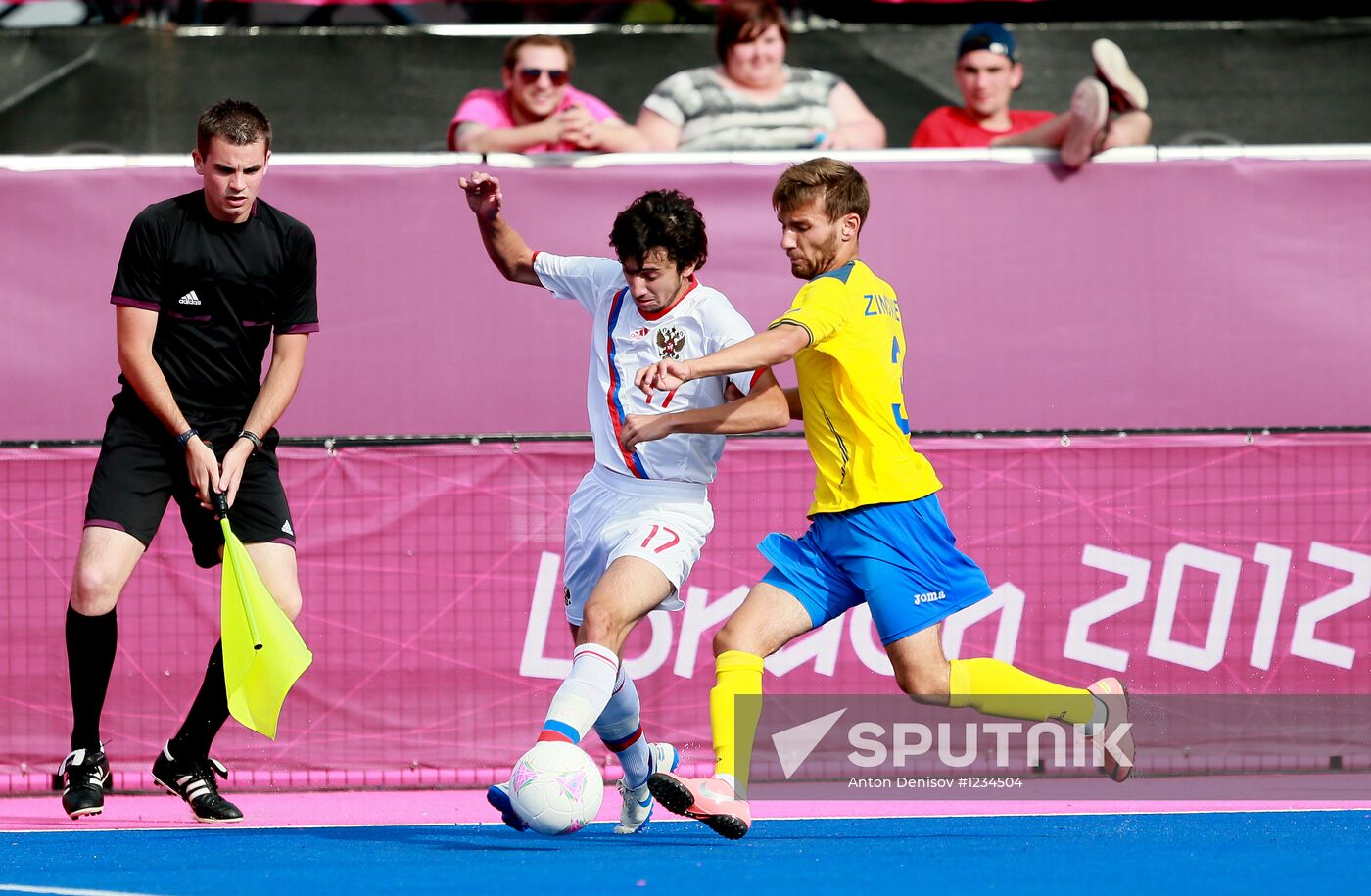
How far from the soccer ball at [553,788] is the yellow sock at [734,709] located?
1.44 feet

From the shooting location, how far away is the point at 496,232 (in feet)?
20.0

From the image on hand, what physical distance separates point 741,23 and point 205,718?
14.8 feet

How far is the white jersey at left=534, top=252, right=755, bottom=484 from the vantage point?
18.6 feet

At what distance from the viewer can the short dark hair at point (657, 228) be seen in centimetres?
551

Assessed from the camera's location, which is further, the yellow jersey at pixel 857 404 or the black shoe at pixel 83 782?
the black shoe at pixel 83 782

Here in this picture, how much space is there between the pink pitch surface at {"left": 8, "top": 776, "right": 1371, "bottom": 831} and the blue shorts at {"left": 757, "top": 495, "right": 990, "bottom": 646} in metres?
1.37

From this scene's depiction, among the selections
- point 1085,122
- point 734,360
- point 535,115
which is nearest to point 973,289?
point 1085,122

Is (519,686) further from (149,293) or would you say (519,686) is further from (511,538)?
(149,293)

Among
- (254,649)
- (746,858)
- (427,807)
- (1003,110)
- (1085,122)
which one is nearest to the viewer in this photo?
(746,858)

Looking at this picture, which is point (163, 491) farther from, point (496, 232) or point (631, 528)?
point (631, 528)

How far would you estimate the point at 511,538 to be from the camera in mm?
7492

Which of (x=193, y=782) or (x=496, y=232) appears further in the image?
(x=193, y=782)

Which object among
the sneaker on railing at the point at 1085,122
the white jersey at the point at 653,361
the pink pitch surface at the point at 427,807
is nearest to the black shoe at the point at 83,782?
the pink pitch surface at the point at 427,807

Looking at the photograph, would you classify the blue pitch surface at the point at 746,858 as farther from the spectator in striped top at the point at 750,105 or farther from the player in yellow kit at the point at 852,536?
the spectator in striped top at the point at 750,105
